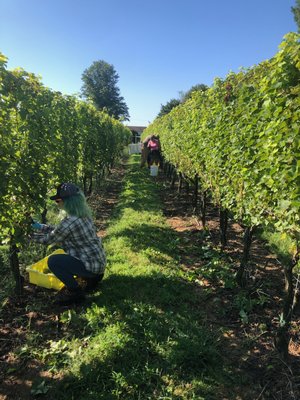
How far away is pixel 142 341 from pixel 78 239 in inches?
57.0

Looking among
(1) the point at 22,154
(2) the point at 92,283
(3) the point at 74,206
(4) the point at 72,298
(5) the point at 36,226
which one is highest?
(1) the point at 22,154

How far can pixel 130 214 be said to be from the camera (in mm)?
8211

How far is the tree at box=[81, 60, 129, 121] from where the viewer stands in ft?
224

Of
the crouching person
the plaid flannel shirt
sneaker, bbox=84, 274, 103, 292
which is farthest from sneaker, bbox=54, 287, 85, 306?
the plaid flannel shirt

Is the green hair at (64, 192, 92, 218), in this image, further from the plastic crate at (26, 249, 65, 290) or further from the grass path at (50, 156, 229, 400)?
the grass path at (50, 156, 229, 400)

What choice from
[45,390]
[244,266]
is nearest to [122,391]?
[45,390]

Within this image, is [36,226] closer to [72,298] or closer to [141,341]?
[72,298]

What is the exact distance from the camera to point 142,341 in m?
3.22

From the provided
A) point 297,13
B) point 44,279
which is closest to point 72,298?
point 44,279

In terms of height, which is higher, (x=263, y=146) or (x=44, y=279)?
(x=263, y=146)

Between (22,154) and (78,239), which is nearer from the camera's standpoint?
(22,154)

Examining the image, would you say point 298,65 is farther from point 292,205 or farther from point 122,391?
point 122,391

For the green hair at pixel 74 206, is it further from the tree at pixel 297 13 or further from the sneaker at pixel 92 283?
the tree at pixel 297 13

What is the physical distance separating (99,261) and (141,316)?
2.86ft
